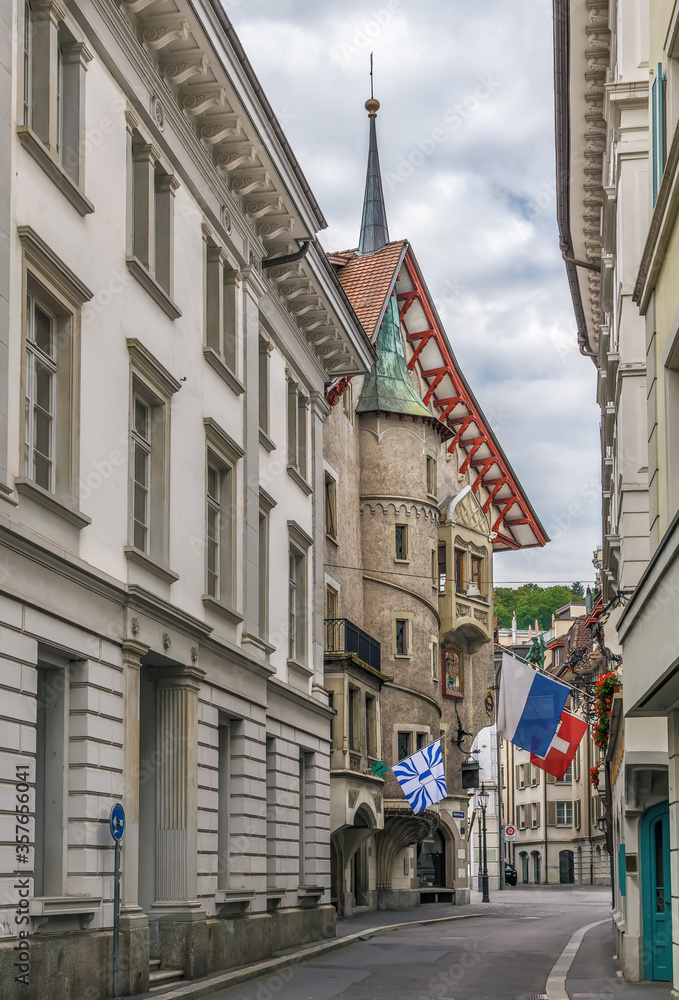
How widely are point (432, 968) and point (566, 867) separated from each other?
261ft

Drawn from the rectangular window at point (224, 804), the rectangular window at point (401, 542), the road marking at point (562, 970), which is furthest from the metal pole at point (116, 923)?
the rectangular window at point (401, 542)

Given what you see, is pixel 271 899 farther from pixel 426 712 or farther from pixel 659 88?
pixel 426 712

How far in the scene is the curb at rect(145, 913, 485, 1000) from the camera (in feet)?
57.8

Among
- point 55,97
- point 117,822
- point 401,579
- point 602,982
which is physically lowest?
point 602,982

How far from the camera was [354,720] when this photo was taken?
40469 millimetres

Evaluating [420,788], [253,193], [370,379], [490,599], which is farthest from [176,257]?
[490,599]

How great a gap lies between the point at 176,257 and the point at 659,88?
9340 millimetres

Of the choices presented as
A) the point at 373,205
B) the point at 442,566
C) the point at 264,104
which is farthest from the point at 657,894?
the point at 373,205

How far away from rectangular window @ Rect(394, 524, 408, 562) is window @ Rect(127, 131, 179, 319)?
29304mm

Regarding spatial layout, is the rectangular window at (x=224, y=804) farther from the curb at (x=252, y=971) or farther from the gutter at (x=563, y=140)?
the gutter at (x=563, y=140)

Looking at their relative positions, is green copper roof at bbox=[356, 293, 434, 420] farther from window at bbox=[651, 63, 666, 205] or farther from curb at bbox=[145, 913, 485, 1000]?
window at bbox=[651, 63, 666, 205]

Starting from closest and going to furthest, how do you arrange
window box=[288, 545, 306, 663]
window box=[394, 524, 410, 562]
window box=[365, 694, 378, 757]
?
window box=[288, 545, 306, 663], window box=[365, 694, 378, 757], window box=[394, 524, 410, 562]

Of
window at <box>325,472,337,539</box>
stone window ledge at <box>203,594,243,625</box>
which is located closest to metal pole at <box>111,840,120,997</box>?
stone window ledge at <box>203,594,243,625</box>

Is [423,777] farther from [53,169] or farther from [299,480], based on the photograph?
[53,169]
